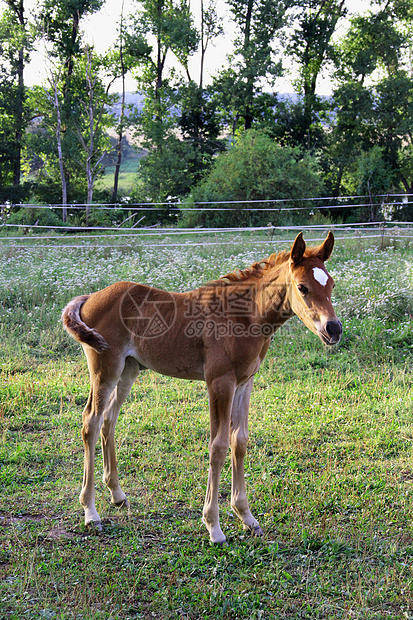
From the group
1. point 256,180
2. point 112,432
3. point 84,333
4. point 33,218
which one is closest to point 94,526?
point 112,432

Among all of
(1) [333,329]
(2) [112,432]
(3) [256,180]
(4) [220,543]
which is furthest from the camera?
(3) [256,180]

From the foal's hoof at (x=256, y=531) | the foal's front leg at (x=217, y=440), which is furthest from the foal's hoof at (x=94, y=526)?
the foal's hoof at (x=256, y=531)

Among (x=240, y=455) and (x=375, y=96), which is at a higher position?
(x=375, y=96)

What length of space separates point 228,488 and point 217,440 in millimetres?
995

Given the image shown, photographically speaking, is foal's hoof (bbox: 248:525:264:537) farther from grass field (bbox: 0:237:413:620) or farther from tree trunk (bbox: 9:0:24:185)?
tree trunk (bbox: 9:0:24:185)

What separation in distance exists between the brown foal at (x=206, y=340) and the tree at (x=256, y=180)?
720 inches

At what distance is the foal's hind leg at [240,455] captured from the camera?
3.51m

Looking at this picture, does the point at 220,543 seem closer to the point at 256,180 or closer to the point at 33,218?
the point at 33,218

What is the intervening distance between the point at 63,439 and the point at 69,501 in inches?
41.7

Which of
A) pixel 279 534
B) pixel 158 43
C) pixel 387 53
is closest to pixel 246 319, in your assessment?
pixel 279 534

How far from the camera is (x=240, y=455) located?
3625 millimetres

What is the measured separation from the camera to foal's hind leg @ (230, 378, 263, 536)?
351cm

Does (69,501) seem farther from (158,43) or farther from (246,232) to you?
(158,43)

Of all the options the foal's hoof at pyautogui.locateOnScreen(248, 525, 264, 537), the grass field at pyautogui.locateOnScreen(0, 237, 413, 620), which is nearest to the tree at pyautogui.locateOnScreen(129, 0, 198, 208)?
the grass field at pyautogui.locateOnScreen(0, 237, 413, 620)
